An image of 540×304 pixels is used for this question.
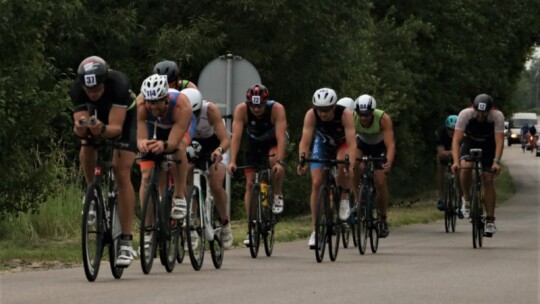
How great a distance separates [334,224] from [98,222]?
14.2 ft

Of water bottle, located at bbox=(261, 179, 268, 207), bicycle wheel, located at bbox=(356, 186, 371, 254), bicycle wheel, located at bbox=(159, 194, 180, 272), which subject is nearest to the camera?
bicycle wheel, located at bbox=(159, 194, 180, 272)

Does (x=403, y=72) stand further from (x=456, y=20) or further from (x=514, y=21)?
(x=514, y=21)

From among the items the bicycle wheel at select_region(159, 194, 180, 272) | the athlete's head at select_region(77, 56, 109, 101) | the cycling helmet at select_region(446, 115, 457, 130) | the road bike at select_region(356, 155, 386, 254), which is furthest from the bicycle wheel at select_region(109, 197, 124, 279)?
the cycling helmet at select_region(446, 115, 457, 130)

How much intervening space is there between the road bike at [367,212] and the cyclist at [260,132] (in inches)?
37.9

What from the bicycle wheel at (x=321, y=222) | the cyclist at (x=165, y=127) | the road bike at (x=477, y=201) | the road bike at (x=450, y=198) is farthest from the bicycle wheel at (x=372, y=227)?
the road bike at (x=450, y=198)

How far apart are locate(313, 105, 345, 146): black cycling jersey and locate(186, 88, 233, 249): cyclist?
170 cm

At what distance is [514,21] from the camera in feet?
156

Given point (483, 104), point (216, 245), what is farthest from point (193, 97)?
point (483, 104)

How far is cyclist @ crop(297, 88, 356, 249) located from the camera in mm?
15570

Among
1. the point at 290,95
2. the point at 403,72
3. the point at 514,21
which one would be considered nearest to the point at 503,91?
the point at 514,21

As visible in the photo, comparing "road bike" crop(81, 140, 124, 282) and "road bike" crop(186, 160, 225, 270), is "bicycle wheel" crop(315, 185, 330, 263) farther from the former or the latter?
"road bike" crop(81, 140, 124, 282)

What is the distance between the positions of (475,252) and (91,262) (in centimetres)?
684

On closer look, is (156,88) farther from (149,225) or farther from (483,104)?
(483,104)

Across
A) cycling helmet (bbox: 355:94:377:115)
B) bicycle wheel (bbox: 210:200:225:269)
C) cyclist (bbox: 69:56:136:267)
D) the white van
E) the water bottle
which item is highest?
the white van
